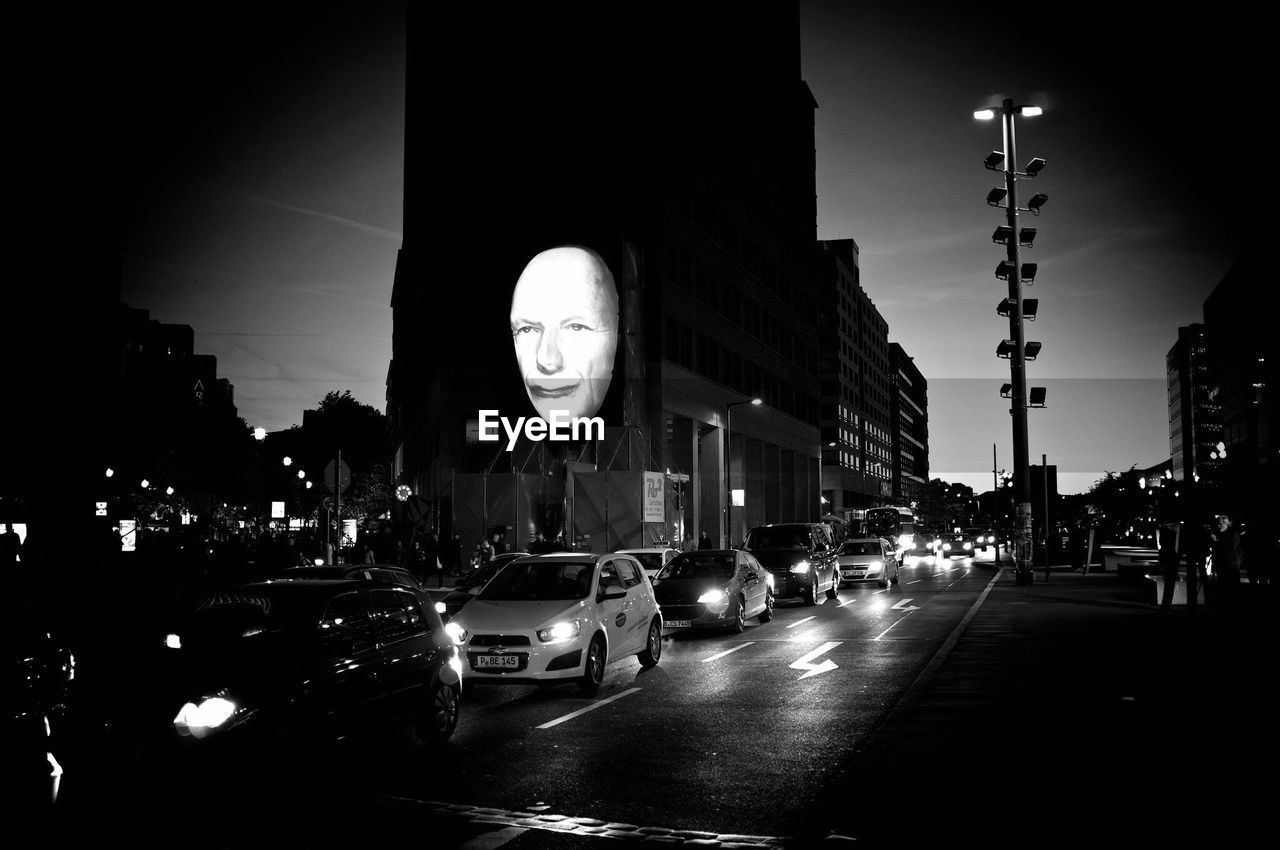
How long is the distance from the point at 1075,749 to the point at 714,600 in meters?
11.2

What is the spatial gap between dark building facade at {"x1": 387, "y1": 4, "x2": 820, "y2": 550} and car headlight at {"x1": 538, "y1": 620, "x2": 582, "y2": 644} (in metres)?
29.6

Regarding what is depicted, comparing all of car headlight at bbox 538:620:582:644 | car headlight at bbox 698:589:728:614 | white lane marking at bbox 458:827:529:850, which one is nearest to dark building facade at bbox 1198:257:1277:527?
car headlight at bbox 698:589:728:614

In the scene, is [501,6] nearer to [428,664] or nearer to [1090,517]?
[1090,517]

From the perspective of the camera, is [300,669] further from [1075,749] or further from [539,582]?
[539,582]

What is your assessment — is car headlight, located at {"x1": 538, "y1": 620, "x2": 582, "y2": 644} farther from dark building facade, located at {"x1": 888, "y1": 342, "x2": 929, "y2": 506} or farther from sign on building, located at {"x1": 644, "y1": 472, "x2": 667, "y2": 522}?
dark building facade, located at {"x1": 888, "y1": 342, "x2": 929, "y2": 506}

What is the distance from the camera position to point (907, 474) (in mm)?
174250

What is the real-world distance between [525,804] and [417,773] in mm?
1401

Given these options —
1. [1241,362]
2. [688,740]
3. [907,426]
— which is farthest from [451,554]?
[907,426]

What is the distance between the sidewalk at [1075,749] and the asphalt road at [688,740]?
1.33 ft

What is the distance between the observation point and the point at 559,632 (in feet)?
39.8

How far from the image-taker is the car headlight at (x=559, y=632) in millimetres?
12055

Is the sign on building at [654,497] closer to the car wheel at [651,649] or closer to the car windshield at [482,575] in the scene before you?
the car windshield at [482,575]

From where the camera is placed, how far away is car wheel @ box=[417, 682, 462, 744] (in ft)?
30.3

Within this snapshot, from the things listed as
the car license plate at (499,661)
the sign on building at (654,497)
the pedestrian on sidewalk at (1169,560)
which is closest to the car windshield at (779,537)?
the pedestrian on sidewalk at (1169,560)
